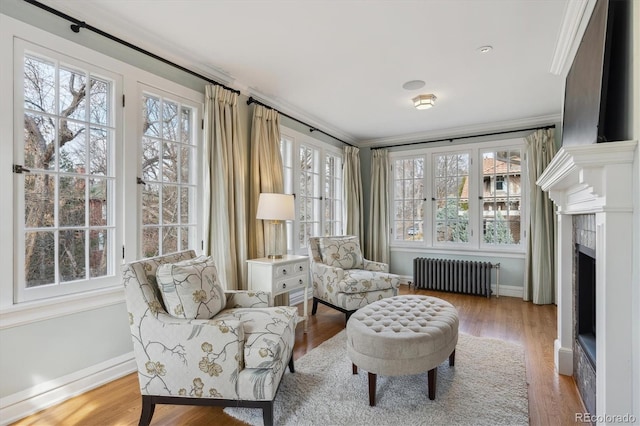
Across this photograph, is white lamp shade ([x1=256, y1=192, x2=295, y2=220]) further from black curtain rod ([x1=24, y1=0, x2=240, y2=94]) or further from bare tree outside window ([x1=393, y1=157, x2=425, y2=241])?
bare tree outside window ([x1=393, y1=157, x2=425, y2=241])

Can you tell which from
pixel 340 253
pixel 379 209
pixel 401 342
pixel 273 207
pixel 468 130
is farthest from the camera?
pixel 379 209

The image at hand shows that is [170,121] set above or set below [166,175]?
above

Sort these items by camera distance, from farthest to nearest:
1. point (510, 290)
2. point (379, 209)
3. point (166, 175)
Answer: point (379, 209) < point (510, 290) < point (166, 175)

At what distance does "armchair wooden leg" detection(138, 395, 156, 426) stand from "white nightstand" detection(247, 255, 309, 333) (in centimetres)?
135

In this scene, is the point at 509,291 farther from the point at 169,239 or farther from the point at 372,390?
the point at 169,239

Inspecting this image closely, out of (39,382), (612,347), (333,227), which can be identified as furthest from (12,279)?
(333,227)

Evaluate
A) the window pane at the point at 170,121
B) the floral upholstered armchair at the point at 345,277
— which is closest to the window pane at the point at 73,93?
the window pane at the point at 170,121

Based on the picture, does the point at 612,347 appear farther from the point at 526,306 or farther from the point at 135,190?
the point at 526,306

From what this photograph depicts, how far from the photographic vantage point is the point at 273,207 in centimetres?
323

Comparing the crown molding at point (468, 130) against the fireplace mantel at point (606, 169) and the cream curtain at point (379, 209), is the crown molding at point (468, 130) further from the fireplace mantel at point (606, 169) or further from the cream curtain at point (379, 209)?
the fireplace mantel at point (606, 169)

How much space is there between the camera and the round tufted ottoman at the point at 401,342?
1914mm

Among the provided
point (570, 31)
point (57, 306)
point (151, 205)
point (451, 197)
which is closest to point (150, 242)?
point (151, 205)

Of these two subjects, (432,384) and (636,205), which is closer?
(636,205)

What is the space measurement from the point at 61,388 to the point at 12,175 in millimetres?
1353
